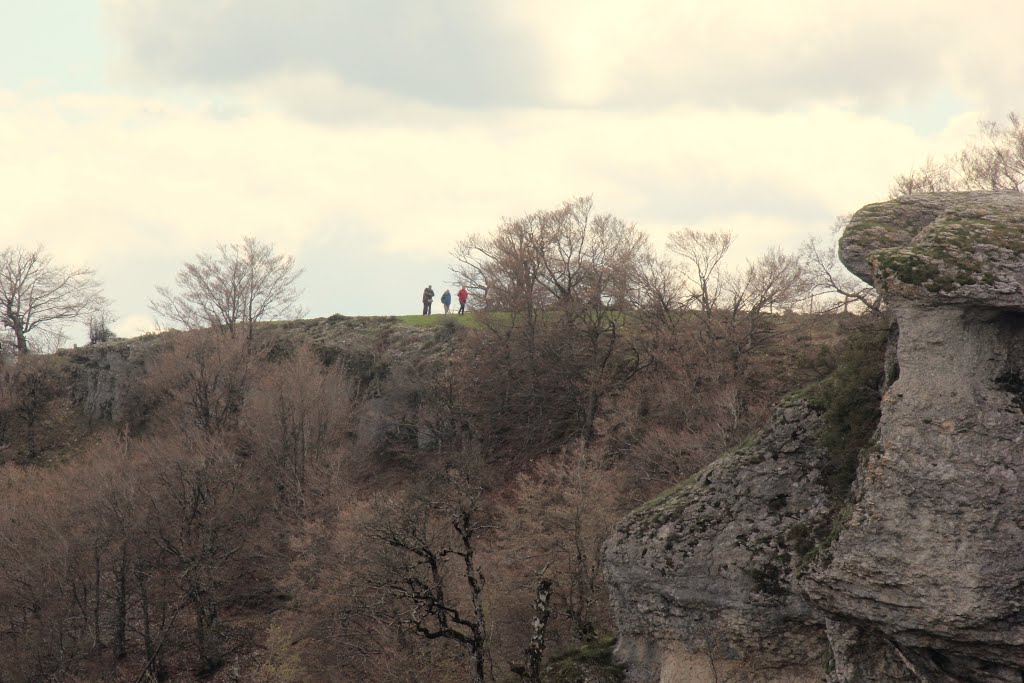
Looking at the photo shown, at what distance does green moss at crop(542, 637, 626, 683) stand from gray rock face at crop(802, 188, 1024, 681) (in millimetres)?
6132

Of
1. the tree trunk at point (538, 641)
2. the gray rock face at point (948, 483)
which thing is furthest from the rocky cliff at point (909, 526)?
the tree trunk at point (538, 641)

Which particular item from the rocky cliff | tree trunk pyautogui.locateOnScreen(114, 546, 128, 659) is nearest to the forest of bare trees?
tree trunk pyautogui.locateOnScreen(114, 546, 128, 659)

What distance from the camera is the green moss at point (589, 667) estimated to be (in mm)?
21688

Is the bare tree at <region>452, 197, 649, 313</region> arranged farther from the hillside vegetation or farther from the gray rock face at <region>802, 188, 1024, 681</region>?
the gray rock face at <region>802, 188, 1024, 681</region>

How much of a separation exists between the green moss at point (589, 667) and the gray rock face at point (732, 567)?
519 millimetres

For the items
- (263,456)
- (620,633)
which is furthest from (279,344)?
(620,633)

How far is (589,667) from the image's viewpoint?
22141 millimetres

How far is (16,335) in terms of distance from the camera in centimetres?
7488

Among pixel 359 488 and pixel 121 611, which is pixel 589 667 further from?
pixel 359 488

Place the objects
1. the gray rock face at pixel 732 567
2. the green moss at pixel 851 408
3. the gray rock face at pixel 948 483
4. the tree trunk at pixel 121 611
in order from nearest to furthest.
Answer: the gray rock face at pixel 948 483 → the gray rock face at pixel 732 567 → the green moss at pixel 851 408 → the tree trunk at pixel 121 611

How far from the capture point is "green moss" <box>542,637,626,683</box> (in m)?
21.7

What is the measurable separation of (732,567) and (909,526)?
172 inches

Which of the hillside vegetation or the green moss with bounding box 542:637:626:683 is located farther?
the hillside vegetation

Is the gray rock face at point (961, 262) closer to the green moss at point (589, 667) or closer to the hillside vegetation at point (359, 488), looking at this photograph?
the hillside vegetation at point (359, 488)
